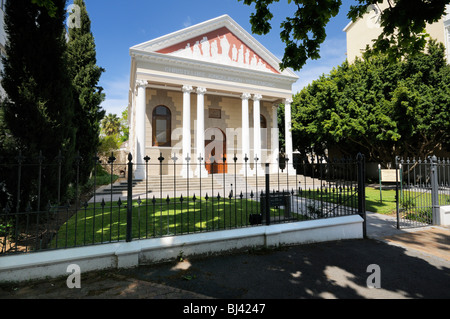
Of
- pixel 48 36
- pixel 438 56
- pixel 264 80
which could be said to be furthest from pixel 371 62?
pixel 48 36

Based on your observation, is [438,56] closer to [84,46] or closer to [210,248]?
[210,248]

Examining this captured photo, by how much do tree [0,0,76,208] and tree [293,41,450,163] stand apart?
51.1ft

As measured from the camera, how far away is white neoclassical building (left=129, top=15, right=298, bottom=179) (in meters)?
15.4

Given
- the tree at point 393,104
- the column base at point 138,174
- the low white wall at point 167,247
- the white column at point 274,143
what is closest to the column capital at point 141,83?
the column base at point 138,174

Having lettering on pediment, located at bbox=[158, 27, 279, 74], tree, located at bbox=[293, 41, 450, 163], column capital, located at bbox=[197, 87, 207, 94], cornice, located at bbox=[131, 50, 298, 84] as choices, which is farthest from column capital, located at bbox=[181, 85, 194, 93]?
tree, located at bbox=[293, 41, 450, 163]

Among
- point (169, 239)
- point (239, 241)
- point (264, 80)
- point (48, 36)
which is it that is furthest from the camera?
point (264, 80)

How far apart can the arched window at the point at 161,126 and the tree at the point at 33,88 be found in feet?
39.5

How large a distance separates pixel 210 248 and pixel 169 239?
2.52 ft

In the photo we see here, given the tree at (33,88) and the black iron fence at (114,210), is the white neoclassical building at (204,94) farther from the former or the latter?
the tree at (33,88)

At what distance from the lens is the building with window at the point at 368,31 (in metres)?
17.1

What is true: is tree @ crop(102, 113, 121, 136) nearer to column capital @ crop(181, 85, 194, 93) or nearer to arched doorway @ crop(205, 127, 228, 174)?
arched doorway @ crop(205, 127, 228, 174)

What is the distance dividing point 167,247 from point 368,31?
2846cm

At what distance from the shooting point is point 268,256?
13.8ft
